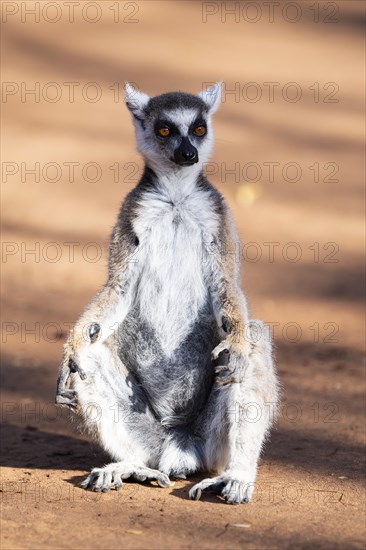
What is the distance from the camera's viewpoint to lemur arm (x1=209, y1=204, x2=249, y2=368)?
232 inches

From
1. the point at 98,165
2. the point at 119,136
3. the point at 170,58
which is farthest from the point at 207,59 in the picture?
the point at 98,165

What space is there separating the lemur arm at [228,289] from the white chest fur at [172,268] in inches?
2.7

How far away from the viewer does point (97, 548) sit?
4828 mm

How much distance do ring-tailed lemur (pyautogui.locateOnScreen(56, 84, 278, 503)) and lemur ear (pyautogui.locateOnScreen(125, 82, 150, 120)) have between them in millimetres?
387

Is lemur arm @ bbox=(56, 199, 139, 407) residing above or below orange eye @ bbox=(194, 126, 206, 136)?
below

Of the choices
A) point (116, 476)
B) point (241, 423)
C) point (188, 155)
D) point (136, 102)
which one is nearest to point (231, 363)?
point (241, 423)

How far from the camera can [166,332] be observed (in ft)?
20.4

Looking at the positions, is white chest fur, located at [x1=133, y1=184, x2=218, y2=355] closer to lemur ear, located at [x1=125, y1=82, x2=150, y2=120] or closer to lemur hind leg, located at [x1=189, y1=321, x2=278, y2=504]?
lemur hind leg, located at [x1=189, y1=321, x2=278, y2=504]

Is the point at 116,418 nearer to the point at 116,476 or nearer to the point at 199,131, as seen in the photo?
the point at 116,476

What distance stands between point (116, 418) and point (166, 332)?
598 mm

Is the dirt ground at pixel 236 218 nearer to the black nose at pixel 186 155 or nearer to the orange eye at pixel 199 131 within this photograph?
the orange eye at pixel 199 131

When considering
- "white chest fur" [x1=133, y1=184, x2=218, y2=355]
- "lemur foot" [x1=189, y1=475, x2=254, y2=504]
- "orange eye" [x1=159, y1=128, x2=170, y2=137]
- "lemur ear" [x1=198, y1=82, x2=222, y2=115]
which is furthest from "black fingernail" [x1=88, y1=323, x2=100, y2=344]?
"lemur ear" [x1=198, y1=82, x2=222, y2=115]

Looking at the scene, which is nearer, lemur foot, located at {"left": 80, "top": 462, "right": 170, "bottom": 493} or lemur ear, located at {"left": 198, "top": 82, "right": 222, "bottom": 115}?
lemur foot, located at {"left": 80, "top": 462, "right": 170, "bottom": 493}

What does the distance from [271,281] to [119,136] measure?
20.4 feet
